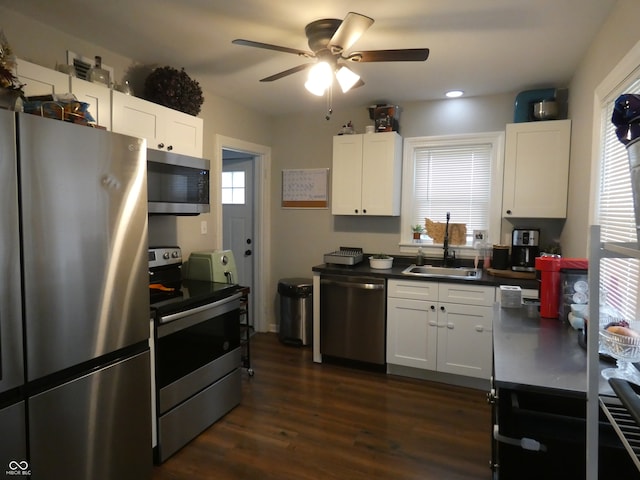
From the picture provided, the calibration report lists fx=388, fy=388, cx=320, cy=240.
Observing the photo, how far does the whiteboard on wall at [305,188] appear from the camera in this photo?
4.21m

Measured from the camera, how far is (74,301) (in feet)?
5.13

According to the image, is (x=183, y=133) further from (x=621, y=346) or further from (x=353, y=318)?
(x=621, y=346)

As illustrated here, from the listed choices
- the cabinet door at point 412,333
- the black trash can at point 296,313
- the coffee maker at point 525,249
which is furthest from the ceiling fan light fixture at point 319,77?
the black trash can at point 296,313

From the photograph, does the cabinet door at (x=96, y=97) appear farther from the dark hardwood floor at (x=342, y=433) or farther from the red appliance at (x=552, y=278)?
the red appliance at (x=552, y=278)

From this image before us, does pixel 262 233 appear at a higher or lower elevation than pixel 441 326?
higher

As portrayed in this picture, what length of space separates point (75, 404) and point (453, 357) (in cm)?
262

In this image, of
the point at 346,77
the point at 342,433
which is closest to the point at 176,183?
the point at 346,77

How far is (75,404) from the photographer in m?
1.59

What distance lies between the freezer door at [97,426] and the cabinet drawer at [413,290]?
2.02 meters

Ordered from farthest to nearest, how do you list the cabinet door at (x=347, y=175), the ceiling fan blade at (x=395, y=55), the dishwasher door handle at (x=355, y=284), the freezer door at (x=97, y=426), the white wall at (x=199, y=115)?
the cabinet door at (x=347, y=175) < the dishwasher door handle at (x=355, y=284) < the white wall at (x=199, y=115) < the ceiling fan blade at (x=395, y=55) < the freezer door at (x=97, y=426)

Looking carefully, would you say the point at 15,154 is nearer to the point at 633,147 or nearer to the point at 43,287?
the point at 43,287

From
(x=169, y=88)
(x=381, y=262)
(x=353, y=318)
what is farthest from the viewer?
(x=381, y=262)

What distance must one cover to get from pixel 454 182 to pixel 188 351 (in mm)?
2761

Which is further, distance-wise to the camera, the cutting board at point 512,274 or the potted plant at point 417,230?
the potted plant at point 417,230
